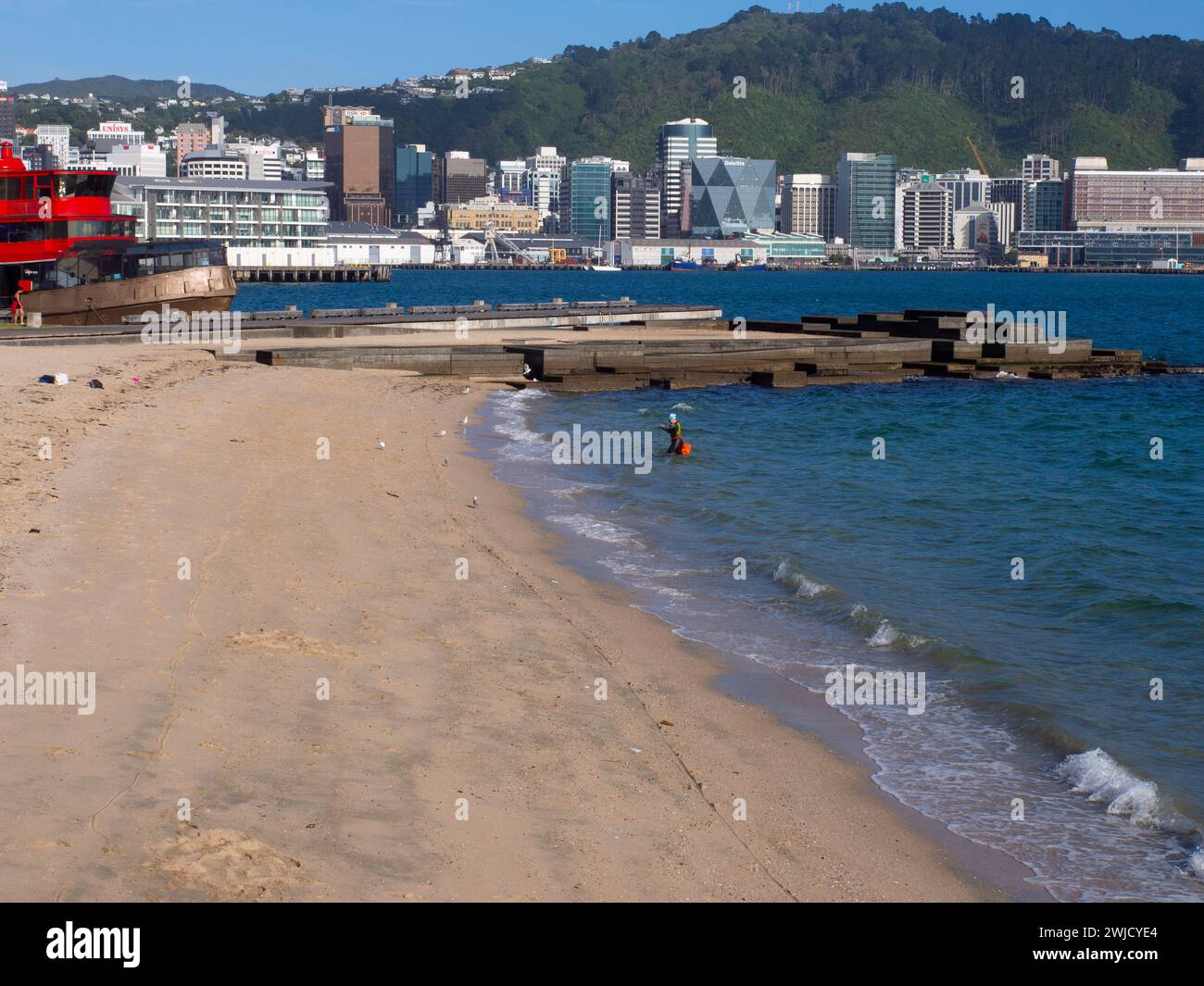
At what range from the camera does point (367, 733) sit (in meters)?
9.72

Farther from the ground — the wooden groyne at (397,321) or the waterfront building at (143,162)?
A: the waterfront building at (143,162)

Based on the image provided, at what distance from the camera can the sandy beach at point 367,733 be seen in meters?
7.59

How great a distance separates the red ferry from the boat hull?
3cm

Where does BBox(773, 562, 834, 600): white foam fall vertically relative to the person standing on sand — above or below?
below

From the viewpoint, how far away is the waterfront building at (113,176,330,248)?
494ft

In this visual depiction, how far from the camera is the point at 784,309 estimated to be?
105750mm

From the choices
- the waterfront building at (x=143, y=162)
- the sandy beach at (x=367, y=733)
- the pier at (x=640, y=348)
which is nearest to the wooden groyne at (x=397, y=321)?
the pier at (x=640, y=348)

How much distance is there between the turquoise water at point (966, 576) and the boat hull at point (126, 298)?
1538 centimetres

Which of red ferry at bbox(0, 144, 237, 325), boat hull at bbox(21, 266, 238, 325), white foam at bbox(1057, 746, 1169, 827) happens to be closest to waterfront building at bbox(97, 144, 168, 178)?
red ferry at bbox(0, 144, 237, 325)

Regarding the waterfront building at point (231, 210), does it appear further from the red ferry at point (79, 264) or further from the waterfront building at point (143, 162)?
the red ferry at point (79, 264)

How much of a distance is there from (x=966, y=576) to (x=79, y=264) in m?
37.3

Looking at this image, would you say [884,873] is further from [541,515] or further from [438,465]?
[438,465]

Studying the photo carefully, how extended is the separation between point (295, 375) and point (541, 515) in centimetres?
1716

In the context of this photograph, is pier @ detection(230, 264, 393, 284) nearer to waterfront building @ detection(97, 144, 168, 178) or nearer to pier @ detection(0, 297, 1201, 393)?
waterfront building @ detection(97, 144, 168, 178)
